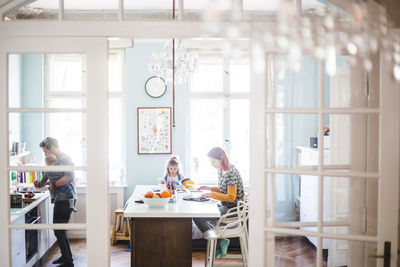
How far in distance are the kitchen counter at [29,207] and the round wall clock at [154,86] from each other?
11.9 ft

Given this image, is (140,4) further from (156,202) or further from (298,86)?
(156,202)

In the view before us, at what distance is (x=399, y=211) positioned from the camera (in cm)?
219

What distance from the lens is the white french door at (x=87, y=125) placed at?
2.21 meters

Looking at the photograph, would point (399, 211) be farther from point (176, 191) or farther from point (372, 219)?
point (176, 191)

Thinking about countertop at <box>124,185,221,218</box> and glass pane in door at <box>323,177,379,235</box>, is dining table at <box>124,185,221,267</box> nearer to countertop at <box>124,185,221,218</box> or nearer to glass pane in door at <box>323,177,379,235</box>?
countertop at <box>124,185,221,218</box>

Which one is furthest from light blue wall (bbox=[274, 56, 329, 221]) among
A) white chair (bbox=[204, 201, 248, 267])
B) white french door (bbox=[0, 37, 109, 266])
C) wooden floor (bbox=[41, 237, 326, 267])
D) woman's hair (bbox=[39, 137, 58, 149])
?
white chair (bbox=[204, 201, 248, 267])

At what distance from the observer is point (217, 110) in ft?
20.0

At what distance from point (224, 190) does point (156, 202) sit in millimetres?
844

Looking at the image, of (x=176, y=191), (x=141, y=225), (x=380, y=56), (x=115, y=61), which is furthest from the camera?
(x=115, y=61)

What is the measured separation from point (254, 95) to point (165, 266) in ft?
7.62

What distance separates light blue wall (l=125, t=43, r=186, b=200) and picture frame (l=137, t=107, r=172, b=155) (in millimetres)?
67

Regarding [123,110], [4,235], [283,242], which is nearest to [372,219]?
[283,242]

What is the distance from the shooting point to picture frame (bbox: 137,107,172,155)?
5867 mm

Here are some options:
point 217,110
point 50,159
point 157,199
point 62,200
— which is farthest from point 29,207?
point 217,110
